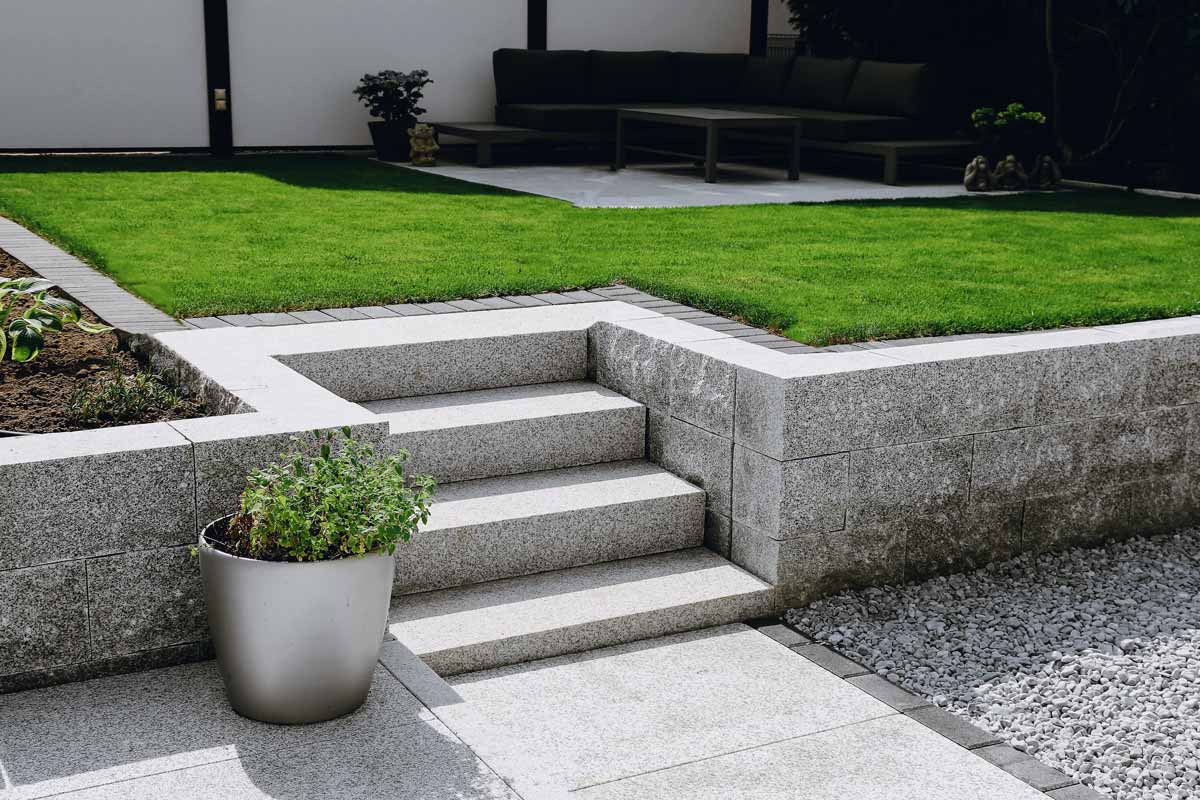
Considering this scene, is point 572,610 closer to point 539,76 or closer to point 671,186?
point 671,186

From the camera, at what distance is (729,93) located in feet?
48.4

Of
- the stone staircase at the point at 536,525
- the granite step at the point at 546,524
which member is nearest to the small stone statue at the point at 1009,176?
the stone staircase at the point at 536,525

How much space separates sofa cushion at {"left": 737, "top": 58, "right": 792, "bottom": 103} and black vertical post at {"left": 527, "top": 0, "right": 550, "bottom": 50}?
2207mm

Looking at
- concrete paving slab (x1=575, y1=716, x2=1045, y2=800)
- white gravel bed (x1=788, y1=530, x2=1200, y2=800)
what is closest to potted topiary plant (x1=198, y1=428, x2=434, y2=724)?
concrete paving slab (x1=575, y1=716, x2=1045, y2=800)

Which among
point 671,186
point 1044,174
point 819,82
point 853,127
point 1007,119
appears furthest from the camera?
point 819,82

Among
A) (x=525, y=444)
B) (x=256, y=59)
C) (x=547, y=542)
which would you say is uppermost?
(x=256, y=59)

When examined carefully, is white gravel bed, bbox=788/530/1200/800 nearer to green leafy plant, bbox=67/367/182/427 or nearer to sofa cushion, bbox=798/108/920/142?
green leafy plant, bbox=67/367/182/427

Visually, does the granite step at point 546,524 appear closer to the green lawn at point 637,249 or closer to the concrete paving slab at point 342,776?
the green lawn at point 637,249

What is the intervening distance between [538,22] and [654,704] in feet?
37.9

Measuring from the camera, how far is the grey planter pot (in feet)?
10.1

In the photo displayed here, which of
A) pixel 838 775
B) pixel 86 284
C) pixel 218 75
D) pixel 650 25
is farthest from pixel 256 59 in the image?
pixel 838 775

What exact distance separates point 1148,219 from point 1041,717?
6457mm

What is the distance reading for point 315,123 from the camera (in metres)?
13.6

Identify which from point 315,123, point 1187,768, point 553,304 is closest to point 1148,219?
point 553,304
